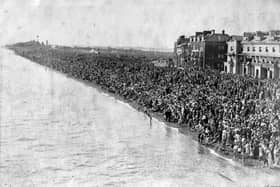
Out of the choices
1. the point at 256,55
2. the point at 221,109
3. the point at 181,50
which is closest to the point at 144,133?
the point at 221,109

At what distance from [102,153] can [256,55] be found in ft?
45.3

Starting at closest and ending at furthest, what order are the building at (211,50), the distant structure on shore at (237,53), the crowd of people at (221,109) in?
the crowd of people at (221,109) < the distant structure on shore at (237,53) < the building at (211,50)

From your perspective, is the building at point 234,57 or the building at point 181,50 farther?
the building at point 181,50

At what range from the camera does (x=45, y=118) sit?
11297mm

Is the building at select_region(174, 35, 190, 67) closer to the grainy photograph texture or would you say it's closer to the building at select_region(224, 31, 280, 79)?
the building at select_region(224, 31, 280, 79)

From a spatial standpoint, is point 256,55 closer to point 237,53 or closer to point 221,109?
point 237,53

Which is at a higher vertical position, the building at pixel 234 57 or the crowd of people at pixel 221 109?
the building at pixel 234 57

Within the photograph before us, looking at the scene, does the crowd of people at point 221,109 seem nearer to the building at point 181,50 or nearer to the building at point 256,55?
the building at point 256,55

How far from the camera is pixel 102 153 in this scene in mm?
7938

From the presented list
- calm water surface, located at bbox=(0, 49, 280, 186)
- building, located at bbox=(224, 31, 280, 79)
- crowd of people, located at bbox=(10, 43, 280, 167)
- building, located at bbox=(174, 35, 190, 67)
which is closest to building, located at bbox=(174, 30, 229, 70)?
building, located at bbox=(224, 31, 280, 79)

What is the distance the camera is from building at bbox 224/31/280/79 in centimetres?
1820

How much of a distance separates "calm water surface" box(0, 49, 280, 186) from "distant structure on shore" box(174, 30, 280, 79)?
842cm

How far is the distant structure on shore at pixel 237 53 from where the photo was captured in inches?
728

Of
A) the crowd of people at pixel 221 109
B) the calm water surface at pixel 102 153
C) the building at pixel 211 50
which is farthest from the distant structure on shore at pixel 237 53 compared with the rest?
the calm water surface at pixel 102 153
